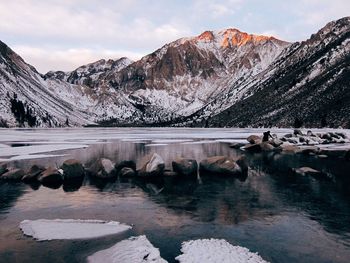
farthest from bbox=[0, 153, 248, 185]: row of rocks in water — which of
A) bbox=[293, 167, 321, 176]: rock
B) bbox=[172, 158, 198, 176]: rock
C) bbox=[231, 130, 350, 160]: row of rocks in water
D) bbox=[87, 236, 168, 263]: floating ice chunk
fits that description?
bbox=[231, 130, 350, 160]: row of rocks in water

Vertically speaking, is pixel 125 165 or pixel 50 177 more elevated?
pixel 125 165

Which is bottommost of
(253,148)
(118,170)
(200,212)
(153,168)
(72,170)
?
(253,148)

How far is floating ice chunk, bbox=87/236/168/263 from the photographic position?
16.7 meters

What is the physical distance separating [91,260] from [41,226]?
5.86m

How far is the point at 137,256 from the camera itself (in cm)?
1705

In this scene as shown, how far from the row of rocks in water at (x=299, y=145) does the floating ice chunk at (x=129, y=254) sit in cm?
4082

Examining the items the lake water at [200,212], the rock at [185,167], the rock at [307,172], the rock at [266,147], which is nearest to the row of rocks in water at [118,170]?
the rock at [185,167]

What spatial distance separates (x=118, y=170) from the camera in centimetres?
4059

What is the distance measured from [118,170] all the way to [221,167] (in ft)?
33.7

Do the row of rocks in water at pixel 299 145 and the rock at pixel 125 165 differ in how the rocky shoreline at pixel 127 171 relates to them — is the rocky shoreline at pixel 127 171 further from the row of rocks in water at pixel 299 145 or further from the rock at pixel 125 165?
the row of rocks in water at pixel 299 145

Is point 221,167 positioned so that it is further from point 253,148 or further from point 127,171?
point 253,148

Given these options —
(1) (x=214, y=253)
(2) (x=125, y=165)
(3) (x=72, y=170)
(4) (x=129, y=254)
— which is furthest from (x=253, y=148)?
(4) (x=129, y=254)

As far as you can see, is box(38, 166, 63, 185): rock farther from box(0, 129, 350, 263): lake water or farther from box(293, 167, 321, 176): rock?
box(293, 167, 321, 176): rock

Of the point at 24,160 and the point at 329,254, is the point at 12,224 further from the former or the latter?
the point at 24,160
